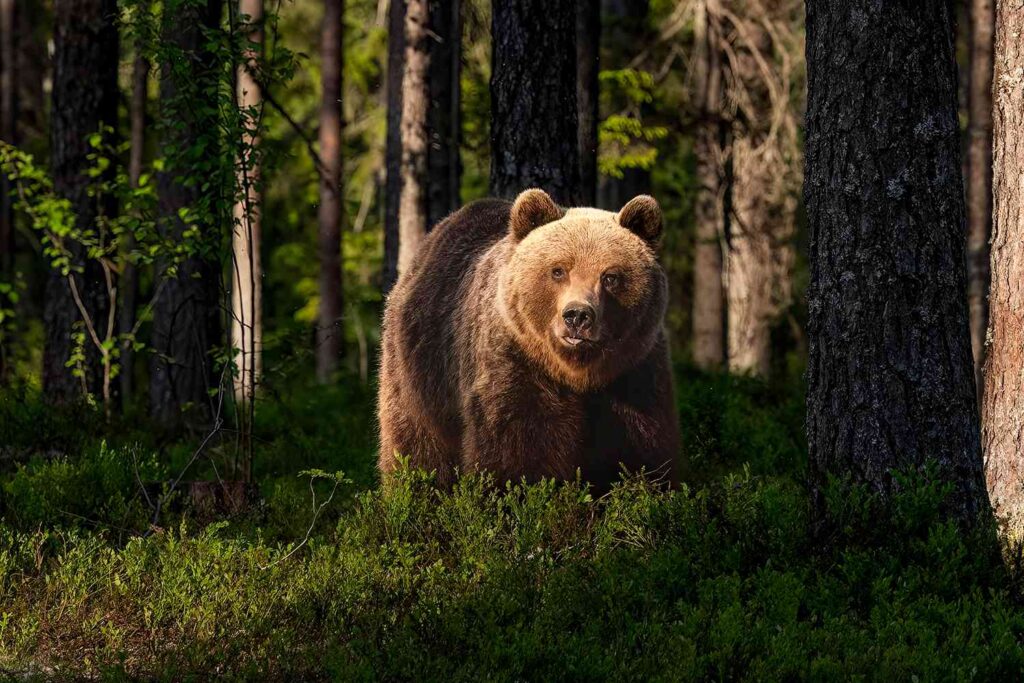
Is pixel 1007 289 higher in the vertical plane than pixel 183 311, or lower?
higher

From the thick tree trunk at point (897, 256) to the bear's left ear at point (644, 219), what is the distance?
3.68 ft

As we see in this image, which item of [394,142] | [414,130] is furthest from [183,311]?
[394,142]

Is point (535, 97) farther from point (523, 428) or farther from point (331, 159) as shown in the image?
point (331, 159)

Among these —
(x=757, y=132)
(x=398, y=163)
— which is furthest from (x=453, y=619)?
(x=757, y=132)

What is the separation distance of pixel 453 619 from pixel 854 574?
188 cm

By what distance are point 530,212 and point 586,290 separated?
2.24 feet

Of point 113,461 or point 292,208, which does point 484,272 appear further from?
point 292,208

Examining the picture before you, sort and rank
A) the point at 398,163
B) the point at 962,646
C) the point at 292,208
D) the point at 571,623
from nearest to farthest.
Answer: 1. the point at 962,646
2. the point at 571,623
3. the point at 398,163
4. the point at 292,208

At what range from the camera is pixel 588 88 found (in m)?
13.0

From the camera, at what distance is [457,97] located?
589 inches

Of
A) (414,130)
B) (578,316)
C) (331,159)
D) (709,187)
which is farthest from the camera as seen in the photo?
(709,187)

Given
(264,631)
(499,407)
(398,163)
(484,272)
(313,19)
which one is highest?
(313,19)

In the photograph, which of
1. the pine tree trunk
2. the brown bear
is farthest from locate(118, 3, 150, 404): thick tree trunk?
the brown bear

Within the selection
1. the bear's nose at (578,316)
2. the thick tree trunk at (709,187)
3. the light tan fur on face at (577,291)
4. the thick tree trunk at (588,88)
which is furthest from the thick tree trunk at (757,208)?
the bear's nose at (578,316)
